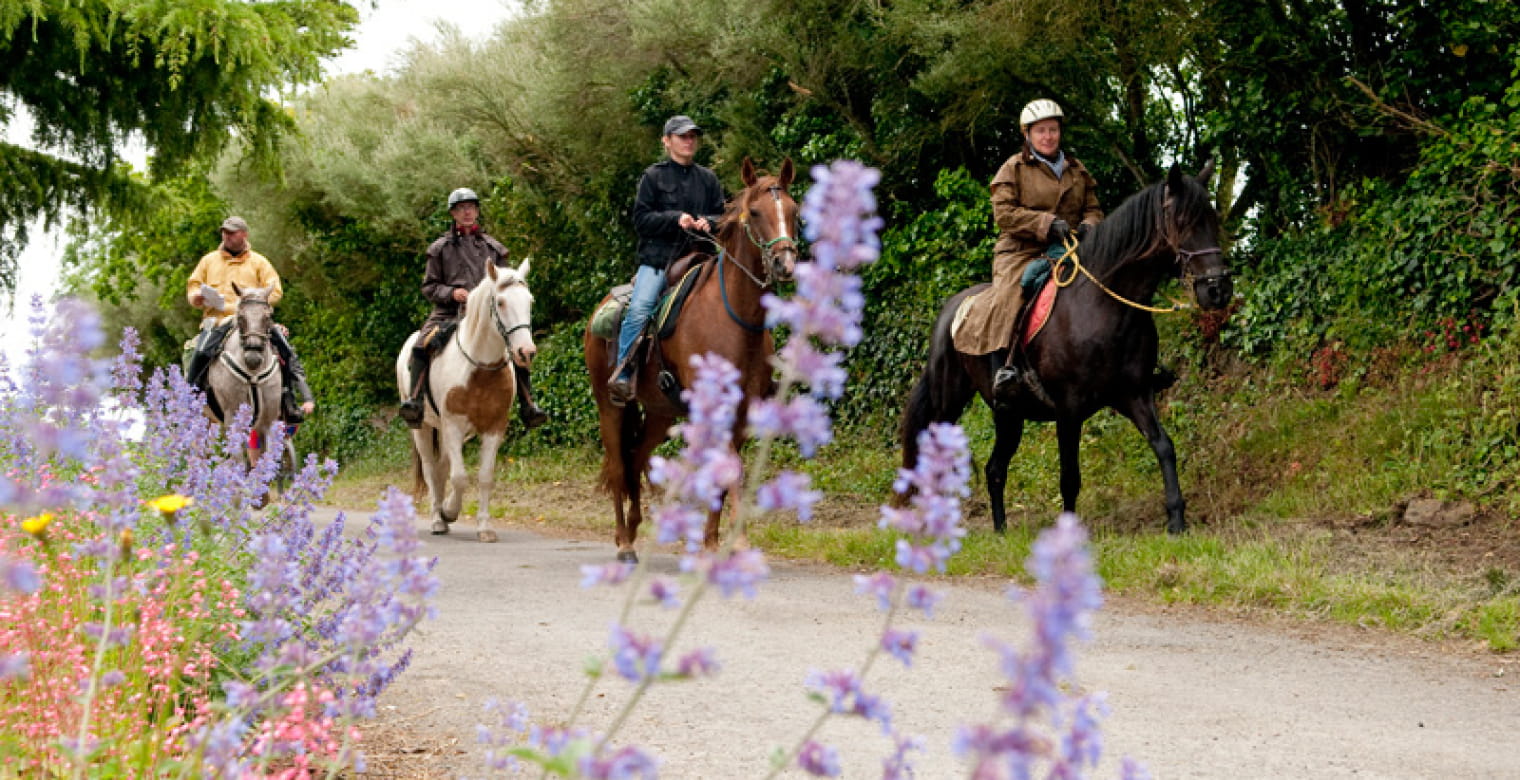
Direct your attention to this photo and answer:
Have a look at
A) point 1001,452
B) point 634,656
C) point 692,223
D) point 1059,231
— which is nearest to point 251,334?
point 692,223

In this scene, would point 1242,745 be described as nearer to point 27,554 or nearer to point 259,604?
point 259,604

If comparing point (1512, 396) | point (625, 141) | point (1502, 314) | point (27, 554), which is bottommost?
point (27, 554)

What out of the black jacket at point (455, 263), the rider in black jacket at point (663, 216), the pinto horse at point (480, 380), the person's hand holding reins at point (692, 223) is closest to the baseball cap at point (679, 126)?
the rider in black jacket at point (663, 216)

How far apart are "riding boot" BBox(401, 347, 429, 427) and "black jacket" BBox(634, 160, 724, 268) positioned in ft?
11.6

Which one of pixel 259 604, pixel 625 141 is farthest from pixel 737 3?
pixel 259 604

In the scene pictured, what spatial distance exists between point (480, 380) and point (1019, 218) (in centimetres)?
522

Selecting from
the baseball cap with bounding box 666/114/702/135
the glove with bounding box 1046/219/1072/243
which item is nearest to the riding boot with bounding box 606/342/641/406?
the baseball cap with bounding box 666/114/702/135

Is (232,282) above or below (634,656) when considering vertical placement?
above

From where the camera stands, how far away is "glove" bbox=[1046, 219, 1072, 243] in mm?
9773

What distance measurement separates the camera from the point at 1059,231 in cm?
983

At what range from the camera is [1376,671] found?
575 centimetres

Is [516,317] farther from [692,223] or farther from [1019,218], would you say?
[1019,218]

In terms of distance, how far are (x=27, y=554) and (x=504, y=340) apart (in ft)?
23.9

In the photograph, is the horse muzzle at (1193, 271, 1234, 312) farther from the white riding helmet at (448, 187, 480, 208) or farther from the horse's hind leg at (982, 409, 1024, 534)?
the white riding helmet at (448, 187, 480, 208)
